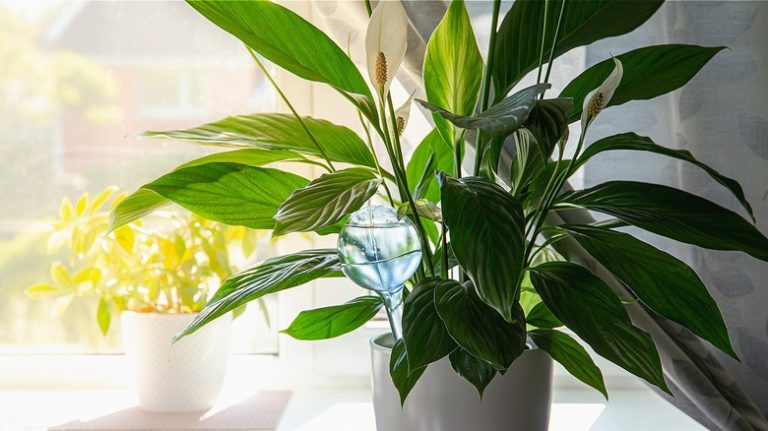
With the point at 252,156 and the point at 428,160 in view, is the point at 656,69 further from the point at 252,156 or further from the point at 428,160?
the point at 252,156

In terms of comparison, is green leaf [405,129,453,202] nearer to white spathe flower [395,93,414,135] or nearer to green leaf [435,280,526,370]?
white spathe flower [395,93,414,135]

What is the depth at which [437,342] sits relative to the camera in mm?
722

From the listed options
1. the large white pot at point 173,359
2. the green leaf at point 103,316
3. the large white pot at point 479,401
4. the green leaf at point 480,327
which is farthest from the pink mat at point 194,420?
the green leaf at point 480,327

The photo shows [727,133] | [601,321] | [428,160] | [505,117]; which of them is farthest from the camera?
[727,133]

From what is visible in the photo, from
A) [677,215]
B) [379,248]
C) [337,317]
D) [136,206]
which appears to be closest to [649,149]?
[677,215]

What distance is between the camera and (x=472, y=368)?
740mm

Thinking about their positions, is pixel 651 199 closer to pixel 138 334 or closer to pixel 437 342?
pixel 437 342

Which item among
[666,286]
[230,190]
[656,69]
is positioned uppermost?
[656,69]

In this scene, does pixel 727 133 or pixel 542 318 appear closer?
pixel 542 318

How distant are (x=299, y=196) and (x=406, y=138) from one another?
0.56m

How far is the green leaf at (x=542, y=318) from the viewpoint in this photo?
0.88 m

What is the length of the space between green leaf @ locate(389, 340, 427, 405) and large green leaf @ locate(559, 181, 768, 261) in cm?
23

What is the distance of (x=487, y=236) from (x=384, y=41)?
20 centimetres

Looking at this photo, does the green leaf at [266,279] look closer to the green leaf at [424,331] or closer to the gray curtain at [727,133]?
the green leaf at [424,331]
